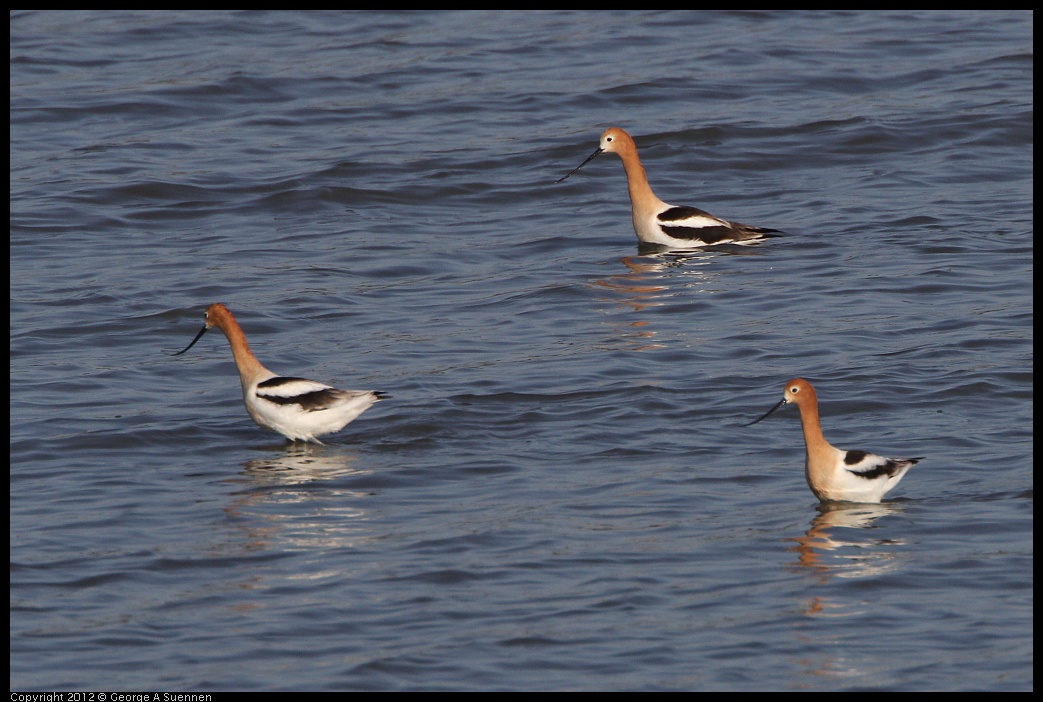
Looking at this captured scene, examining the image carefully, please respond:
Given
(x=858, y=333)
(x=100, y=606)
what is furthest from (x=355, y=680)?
(x=858, y=333)

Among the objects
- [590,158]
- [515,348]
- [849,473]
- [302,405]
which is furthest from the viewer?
[590,158]

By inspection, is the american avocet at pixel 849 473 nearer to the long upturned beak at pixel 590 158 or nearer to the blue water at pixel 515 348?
the blue water at pixel 515 348

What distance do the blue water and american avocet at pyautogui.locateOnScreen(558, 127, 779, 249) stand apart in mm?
169

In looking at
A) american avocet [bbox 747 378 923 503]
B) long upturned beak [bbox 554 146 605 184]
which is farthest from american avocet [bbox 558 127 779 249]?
american avocet [bbox 747 378 923 503]

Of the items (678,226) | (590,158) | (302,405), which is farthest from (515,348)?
(590,158)

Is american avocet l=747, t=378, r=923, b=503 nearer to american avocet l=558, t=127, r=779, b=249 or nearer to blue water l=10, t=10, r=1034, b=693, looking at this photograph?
blue water l=10, t=10, r=1034, b=693

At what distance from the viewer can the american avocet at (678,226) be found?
15.5m

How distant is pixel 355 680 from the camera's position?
23.3 ft

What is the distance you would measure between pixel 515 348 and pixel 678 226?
3.64m

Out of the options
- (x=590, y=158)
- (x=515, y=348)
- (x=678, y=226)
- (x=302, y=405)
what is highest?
(x=590, y=158)

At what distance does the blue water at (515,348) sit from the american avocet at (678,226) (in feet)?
0.56

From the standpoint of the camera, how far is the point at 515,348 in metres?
12.6

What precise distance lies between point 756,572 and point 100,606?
3242 millimetres

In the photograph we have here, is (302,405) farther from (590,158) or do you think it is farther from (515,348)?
(590,158)
